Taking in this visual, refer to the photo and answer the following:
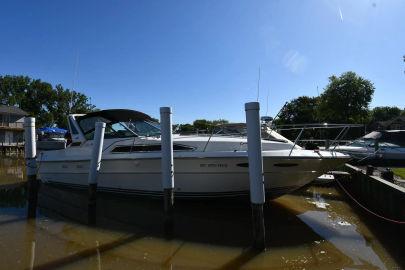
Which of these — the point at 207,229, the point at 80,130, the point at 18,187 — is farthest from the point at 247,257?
the point at 18,187

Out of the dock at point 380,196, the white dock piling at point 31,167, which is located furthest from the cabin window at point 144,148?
the dock at point 380,196

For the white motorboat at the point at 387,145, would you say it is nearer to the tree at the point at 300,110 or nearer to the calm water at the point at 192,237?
the calm water at the point at 192,237

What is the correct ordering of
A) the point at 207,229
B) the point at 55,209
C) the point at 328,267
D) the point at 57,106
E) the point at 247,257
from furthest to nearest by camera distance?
1. the point at 57,106
2. the point at 55,209
3. the point at 207,229
4. the point at 247,257
5. the point at 328,267

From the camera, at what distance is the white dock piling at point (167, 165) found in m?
6.70

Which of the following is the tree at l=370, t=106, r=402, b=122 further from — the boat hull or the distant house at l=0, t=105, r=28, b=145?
the boat hull

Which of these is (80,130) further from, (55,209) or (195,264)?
(195,264)

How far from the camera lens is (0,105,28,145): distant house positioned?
153ft

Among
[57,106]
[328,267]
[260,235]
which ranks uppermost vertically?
[57,106]

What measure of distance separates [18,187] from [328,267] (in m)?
11.0

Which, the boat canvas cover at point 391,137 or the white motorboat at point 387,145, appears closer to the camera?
the white motorboat at point 387,145

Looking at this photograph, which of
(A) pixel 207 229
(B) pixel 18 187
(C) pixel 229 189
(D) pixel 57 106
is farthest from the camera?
(D) pixel 57 106

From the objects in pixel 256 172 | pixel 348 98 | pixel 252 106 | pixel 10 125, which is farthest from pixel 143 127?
pixel 10 125

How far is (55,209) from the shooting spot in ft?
30.5

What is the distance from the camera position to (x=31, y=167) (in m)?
8.63
